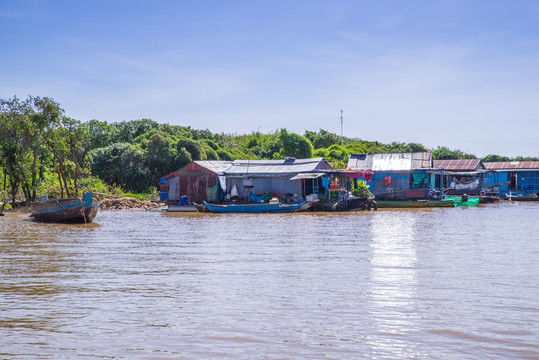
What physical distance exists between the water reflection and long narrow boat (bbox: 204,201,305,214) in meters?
13.4

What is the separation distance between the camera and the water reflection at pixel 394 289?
19.7ft

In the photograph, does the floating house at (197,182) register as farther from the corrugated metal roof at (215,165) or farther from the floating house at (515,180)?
the floating house at (515,180)

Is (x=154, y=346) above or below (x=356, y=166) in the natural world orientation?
below

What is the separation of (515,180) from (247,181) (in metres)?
25.1

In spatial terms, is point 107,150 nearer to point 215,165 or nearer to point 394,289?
point 215,165

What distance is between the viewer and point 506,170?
4428 cm

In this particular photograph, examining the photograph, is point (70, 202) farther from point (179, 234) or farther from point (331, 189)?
point (331, 189)

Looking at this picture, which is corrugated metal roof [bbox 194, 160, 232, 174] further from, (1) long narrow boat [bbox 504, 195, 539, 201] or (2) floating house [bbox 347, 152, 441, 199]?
(1) long narrow boat [bbox 504, 195, 539, 201]

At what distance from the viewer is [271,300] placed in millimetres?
7609

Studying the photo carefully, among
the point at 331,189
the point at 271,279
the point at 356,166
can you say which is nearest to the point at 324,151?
the point at 356,166

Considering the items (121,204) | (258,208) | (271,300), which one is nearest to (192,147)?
(121,204)

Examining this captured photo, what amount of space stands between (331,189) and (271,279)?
852 inches

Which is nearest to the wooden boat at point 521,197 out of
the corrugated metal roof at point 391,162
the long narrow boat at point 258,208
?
the corrugated metal roof at point 391,162

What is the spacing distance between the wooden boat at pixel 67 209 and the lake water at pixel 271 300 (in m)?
6.20
